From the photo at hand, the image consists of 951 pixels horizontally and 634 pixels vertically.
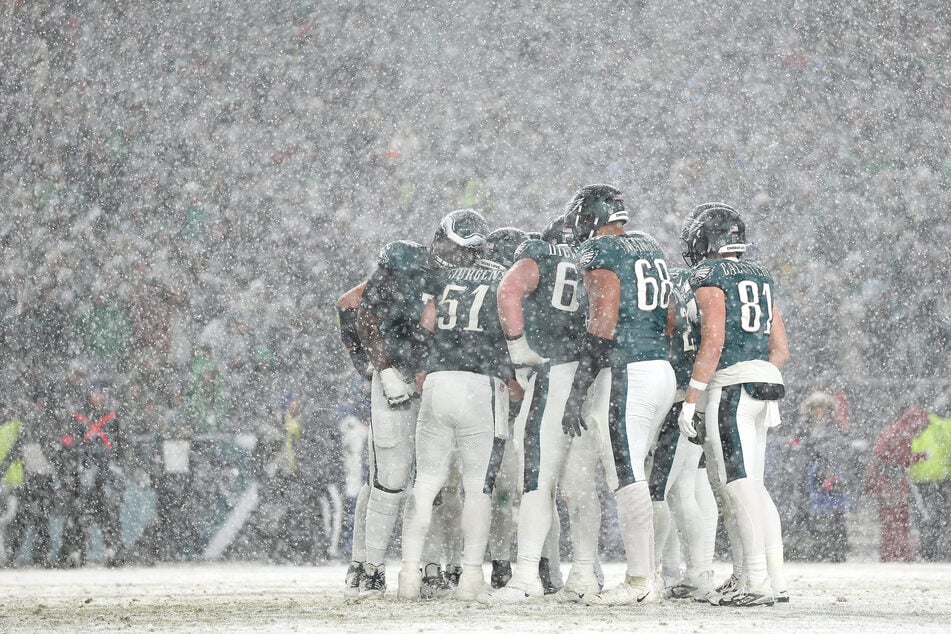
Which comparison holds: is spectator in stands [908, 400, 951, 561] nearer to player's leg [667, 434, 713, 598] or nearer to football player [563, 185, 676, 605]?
player's leg [667, 434, 713, 598]

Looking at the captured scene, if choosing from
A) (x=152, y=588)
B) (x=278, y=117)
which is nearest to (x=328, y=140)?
(x=278, y=117)

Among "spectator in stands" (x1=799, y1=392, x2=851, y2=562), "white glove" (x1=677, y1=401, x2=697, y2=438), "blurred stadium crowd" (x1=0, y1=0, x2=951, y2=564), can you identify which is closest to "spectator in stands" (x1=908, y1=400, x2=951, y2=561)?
"spectator in stands" (x1=799, y1=392, x2=851, y2=562)

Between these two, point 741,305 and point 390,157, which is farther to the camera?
point 390,157

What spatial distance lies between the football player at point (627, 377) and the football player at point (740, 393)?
19cm

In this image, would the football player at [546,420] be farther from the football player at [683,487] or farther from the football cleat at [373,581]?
the football cleat at [373,581]

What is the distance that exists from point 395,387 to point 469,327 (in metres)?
0.50

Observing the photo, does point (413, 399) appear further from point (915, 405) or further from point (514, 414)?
point (915, 405)

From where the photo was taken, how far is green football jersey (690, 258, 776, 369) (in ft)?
19.2

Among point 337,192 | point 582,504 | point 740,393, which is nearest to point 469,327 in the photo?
point 582,504

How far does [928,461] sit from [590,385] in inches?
226

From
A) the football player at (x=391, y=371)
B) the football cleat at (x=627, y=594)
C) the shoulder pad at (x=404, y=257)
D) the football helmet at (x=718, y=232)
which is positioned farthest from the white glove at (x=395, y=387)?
the football helmet at (x=718, y=232)

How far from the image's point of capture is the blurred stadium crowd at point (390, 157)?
1418 cm

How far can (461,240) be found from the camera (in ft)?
20.2

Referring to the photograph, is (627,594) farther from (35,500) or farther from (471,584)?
(35,500)
